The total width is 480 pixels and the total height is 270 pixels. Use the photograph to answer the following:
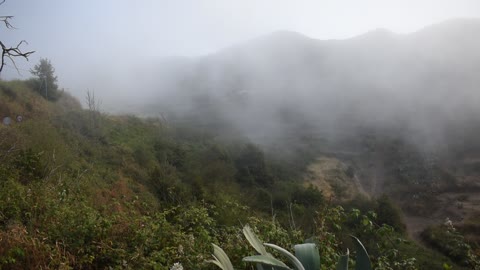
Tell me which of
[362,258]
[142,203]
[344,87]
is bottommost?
[142,203]

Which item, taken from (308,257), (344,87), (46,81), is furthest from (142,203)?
(344,87)

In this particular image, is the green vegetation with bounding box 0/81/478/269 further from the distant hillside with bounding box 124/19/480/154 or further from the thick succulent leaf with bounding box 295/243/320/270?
the distant hillside with bounding box 124/19/480/154

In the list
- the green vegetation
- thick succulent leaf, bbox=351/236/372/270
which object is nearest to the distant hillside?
the green vegetation

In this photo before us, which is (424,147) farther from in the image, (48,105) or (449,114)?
(48,105)

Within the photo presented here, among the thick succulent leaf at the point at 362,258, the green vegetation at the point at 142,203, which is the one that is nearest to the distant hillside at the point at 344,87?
the green vegetation at the point at 142,203

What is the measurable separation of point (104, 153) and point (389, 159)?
36.3 meters

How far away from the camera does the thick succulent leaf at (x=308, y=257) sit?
180cm

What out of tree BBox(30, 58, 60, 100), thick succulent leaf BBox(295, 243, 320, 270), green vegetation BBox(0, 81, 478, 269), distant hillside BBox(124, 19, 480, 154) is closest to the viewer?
thick succulent leaf BBox(295, 243, 320, 270)

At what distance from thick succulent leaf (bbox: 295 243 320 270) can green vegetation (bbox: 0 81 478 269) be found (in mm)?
558

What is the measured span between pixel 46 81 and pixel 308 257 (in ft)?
80.6

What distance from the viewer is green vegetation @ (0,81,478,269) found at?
2.51 m

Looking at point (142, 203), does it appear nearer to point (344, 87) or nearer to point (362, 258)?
point (362, 258)

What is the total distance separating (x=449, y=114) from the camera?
45000mm

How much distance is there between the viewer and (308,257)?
182 centimetres
